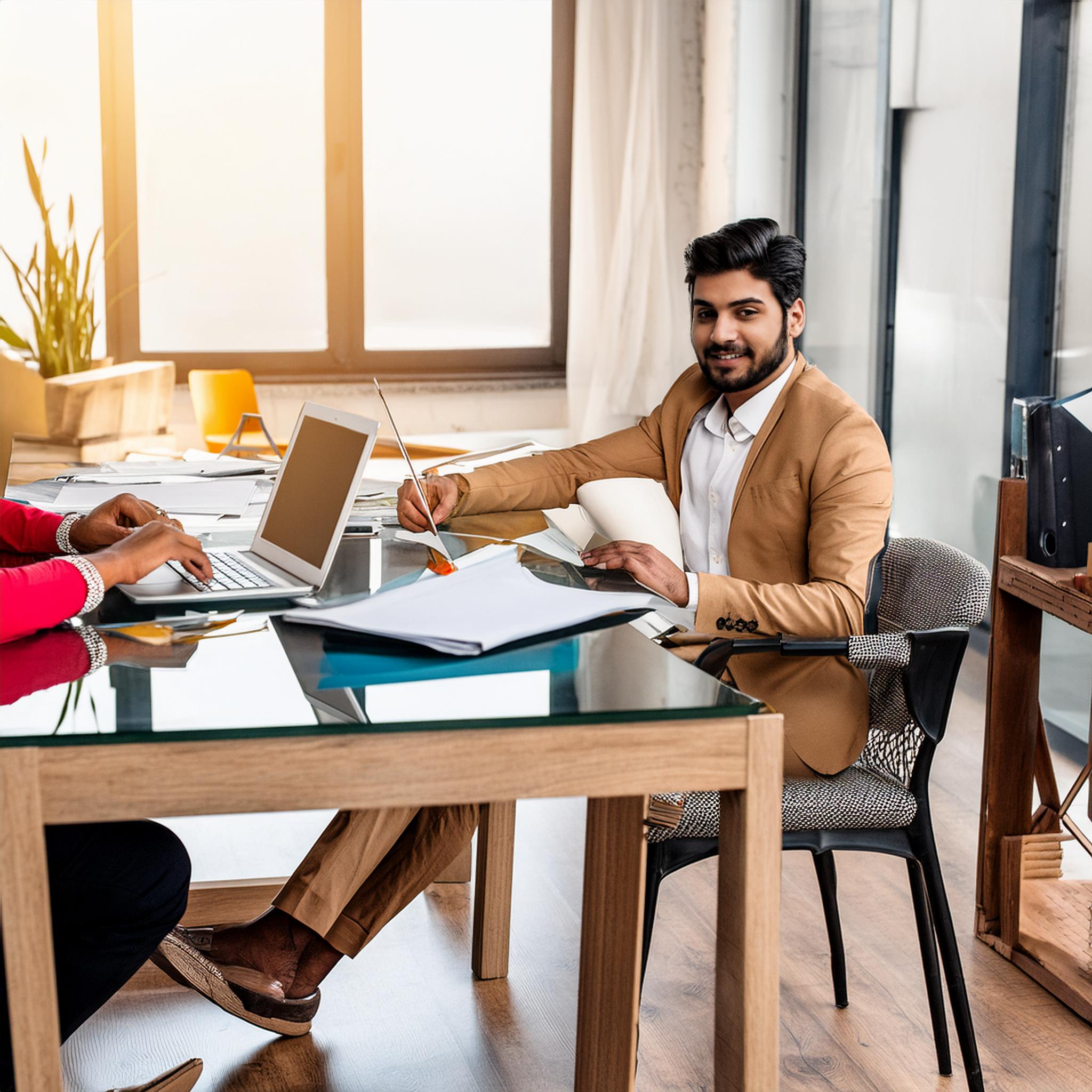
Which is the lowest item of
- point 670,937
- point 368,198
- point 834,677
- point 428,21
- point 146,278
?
point 670,937

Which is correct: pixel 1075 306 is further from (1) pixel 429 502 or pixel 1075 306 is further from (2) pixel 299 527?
(2) pixel 299 527

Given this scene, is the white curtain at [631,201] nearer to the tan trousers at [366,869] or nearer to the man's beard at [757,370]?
the man's beard at [757,370]

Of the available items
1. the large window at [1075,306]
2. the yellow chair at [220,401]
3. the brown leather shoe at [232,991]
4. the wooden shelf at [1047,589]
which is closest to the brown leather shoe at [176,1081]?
the brown leather shoe at [232,991]

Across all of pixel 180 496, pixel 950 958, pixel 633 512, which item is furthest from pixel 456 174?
pixel 950 958

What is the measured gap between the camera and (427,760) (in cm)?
114

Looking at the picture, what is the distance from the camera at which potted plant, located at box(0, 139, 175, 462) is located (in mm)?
4148

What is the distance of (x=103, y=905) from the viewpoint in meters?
1.45

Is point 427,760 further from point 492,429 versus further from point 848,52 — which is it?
point 492,429

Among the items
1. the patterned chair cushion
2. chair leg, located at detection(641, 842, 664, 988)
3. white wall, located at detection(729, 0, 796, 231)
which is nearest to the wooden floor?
chair leg, located at detection(641, 842, 664, 988)

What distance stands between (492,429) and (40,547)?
12.9ft

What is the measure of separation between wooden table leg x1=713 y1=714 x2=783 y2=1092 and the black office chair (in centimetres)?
30

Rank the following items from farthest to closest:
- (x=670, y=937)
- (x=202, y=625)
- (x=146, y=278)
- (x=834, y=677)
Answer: (x=146, y=278), (x=670, y=937), (x=834, y=677), (x=202, y=625)

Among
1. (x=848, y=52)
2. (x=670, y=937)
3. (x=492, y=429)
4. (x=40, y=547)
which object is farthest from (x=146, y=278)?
(x=670, y=937)

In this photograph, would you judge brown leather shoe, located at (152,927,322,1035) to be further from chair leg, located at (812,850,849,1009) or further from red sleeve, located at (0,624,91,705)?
chair leg, located at (812,850,849,1009)
